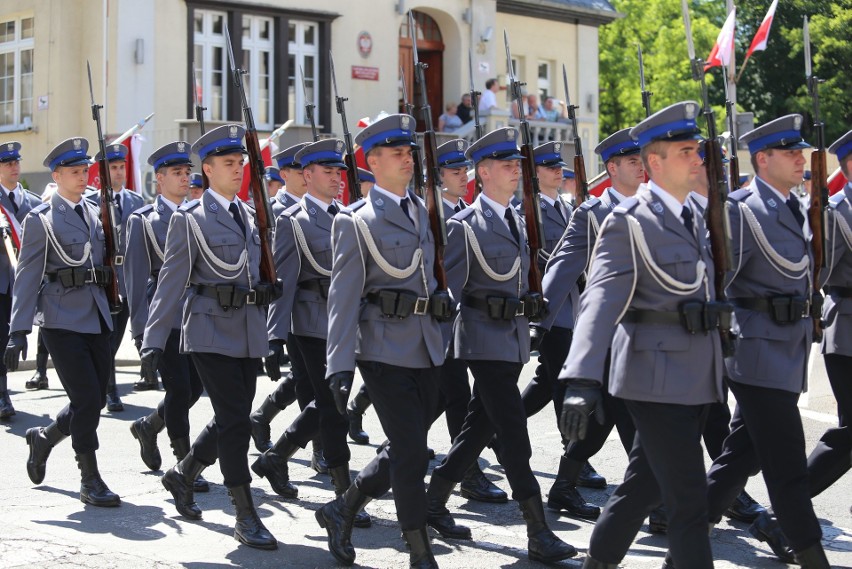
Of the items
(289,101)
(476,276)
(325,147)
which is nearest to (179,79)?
(289,101)

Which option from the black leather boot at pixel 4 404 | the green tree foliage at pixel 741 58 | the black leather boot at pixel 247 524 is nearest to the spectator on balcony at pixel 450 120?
the green tree foliage at pixel 741 58

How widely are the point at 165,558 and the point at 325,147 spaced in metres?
2.81

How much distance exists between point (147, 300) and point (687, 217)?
463 cm

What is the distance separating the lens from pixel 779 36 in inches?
1821

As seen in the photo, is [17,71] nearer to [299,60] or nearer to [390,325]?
[299,60]

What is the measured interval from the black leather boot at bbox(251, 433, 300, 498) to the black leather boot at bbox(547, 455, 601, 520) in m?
1.57

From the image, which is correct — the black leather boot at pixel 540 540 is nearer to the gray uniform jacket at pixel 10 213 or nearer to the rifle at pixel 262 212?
the rifle at pixel 262 212

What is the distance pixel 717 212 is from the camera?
5676 millimetres

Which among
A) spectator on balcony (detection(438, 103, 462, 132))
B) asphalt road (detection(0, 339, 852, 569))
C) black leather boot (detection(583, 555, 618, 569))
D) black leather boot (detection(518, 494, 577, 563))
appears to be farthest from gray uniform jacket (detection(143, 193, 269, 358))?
spectator on balcony (detection(438, 103, 462, 132))

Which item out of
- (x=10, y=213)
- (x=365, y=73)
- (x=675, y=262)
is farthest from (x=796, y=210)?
(x=365, y=73)

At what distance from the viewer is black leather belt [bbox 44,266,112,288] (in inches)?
330

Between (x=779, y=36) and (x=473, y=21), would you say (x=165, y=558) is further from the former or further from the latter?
(x=779, y=36)

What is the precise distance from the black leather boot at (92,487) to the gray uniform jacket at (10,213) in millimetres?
3237

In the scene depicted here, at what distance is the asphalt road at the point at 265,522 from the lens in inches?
259
